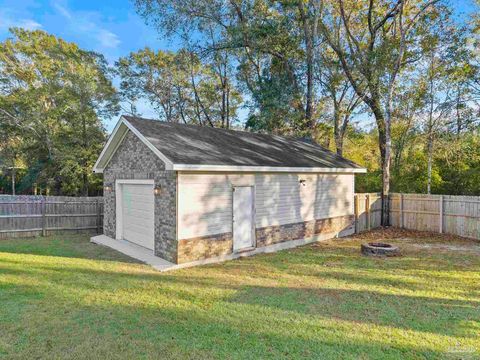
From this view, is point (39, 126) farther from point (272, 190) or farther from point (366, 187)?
point (366, 187)

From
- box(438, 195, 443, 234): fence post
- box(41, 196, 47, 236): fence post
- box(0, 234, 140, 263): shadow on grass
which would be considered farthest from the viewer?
box(438, 195, 443, 234): fence post

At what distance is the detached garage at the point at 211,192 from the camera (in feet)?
25.7

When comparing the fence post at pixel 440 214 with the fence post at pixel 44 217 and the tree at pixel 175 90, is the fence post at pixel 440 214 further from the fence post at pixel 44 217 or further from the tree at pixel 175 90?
the tree at pixel 175 90

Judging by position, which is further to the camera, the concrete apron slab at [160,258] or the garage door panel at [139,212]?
the garage door panel at [139,212]

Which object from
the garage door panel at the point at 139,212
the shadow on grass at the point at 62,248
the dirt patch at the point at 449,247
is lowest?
the dirt patch at the point at 449,247

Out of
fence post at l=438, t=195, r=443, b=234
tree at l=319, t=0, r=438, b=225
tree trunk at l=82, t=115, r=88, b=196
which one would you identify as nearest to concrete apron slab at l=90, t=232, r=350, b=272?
fence post at l=438, t=195, r=443, b=234

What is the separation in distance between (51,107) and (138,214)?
18.0m

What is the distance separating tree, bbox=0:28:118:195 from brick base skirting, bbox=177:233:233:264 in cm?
1653

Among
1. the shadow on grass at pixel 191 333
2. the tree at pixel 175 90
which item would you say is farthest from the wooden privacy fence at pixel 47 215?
the tree at pixel 175 90

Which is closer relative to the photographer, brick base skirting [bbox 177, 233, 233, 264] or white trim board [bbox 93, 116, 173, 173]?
white trim board [bbox 93, 116, 173, 173]

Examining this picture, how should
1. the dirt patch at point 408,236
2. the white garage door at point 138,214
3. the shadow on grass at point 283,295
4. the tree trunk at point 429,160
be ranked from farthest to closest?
the tree trunk at point 429,160 < the dirt patch at point 408,236 < the white garage door at point 138,214 < the shadow on grass at point 283,295

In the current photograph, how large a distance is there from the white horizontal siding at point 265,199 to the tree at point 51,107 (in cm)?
1642

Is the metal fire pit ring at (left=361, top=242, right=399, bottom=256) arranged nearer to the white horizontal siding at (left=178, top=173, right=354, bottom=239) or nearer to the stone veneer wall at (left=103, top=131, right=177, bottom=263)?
the white horizontal siding at (left=178, top=173, right=354, bottom=239)

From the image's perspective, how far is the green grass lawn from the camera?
4.00 m
